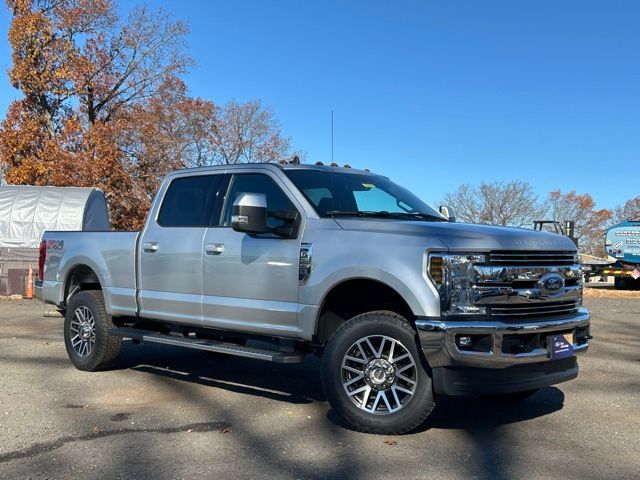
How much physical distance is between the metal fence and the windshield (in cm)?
1387

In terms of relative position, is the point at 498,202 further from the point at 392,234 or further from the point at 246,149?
the point at 392,234

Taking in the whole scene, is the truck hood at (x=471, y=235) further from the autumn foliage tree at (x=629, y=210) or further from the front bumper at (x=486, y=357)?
the autumn foliage tree at (x=629, y=210)

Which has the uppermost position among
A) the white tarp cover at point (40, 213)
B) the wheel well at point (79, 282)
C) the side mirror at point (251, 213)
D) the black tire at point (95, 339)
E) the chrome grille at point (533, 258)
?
the white tarp cover at point (40, 213)

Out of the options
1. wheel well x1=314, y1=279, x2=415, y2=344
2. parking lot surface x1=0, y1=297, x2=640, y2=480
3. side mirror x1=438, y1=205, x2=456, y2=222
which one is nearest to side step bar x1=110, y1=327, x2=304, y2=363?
wheel well x1=314, y1=279, x2=415, y2=344

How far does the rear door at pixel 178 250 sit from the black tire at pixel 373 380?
169cm

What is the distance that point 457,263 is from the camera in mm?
4605

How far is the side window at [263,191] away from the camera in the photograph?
5.75m

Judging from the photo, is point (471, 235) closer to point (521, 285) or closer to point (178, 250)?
point (521, 285)

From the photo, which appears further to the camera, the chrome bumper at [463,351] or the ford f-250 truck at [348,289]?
the ford f-250 truck at [348,289]

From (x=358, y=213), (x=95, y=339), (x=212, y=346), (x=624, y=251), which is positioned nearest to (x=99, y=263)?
(x=95, y=339)

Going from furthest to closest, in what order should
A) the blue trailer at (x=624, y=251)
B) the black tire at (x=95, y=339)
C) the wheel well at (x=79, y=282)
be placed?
the blue trailer at (x=624, y=251) < the wheel well at (x=79, y=282) < the black tire at (x=95, y=339)

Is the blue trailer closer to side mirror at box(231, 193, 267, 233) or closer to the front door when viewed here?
the front door

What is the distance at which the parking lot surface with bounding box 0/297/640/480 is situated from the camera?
4.22 metres

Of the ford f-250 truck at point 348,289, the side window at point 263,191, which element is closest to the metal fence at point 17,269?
the ford f-250 truck at point 348,289
